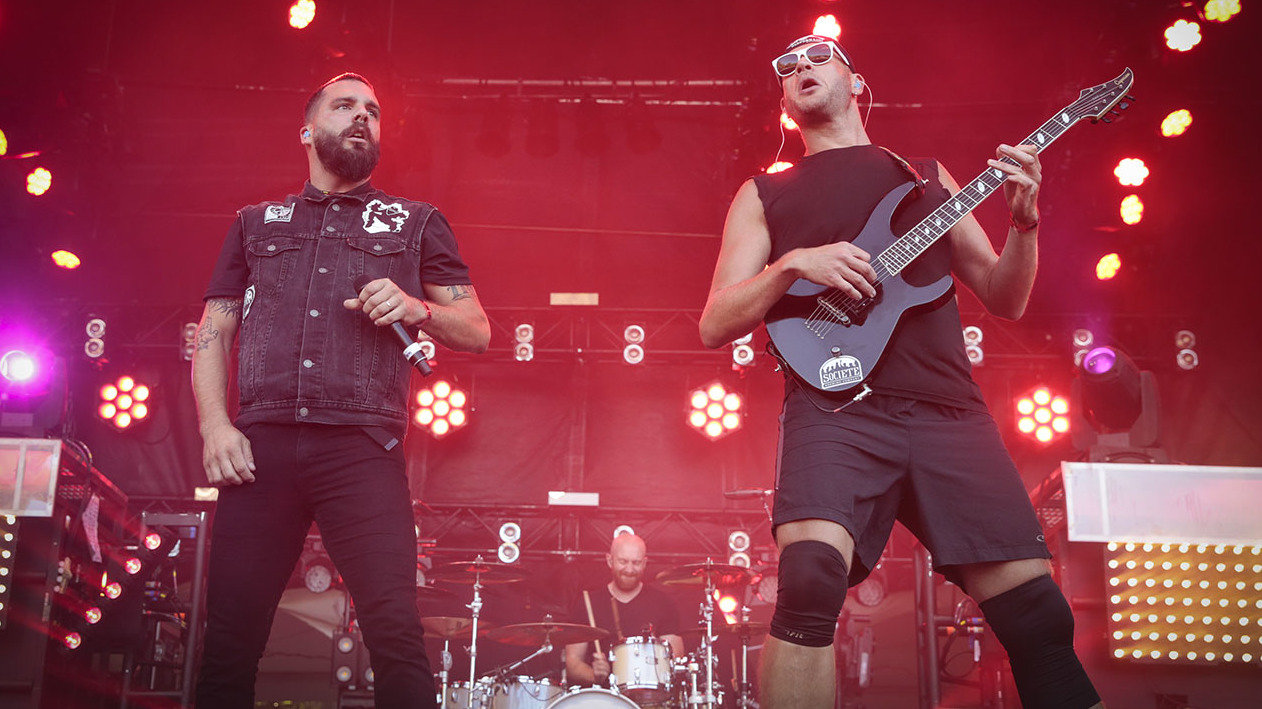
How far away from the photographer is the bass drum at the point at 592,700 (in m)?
6.36

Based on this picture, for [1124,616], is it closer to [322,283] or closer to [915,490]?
[915,490]

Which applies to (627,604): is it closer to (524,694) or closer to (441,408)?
(524,694)

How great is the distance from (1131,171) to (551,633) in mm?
6419

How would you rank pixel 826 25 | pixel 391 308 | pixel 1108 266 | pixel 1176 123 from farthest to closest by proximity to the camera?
pixel 1108 266 → pixel 1176 123 → pixel 826 25 → pixel 391 308

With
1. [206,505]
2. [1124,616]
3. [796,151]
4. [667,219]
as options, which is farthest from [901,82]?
[206,505]

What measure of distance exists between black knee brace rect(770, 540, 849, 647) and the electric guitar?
45cm

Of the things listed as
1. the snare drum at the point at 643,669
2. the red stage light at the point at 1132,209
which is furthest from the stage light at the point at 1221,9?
the snare drum at the point at 643,669

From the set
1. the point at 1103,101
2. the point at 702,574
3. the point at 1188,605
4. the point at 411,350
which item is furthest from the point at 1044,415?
the point at 411,350

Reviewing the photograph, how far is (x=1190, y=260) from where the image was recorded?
10.3 meters

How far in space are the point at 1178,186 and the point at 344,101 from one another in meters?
8.73

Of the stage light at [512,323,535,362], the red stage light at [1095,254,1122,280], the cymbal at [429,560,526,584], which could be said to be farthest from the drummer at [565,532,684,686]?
the red stage light at [1095,254,1122,280]

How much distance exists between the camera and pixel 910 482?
2770mm

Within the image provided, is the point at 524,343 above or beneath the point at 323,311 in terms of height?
above

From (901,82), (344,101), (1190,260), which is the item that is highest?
(901,82)
